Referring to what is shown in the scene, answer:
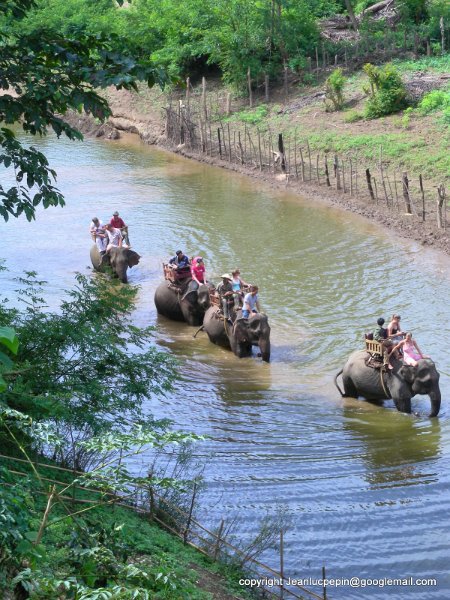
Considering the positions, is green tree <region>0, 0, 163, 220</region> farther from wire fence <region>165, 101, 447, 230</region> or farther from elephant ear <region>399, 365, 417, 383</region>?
wire fence <region>165, 101, 447, 230</region>

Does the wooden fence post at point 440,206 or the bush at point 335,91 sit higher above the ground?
the bush at point 335,91

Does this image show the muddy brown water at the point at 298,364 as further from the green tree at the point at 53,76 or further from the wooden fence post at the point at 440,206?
the green tree at the point at 53,76

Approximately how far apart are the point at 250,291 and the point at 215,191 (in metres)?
15.6

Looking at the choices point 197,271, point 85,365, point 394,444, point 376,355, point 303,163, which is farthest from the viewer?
point 303,163

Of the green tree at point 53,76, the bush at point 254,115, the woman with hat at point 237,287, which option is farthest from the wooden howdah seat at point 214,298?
the bush at point 254,115

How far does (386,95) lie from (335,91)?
2.98m

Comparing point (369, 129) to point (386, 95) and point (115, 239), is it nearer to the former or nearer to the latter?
point (386, 95)

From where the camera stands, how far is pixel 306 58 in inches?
1694

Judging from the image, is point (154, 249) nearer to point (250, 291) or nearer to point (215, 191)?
point (215, 191)

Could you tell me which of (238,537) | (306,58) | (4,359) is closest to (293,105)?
(306,58)

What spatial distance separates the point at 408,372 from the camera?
16438mm

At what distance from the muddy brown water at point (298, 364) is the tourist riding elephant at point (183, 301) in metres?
0.30

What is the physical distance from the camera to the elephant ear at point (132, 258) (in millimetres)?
25583

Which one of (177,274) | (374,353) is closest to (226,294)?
(177,274)
